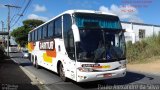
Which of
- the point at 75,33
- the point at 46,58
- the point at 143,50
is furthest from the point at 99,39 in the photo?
the point at 143,50

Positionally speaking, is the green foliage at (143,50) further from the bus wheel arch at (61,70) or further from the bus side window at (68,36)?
the bus side window at (68,36)

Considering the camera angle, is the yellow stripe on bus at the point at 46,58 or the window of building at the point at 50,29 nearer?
the window of building at the point at 50,29

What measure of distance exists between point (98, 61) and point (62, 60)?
2.68 meters

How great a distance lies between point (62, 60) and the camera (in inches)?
560

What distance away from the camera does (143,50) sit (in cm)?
3086

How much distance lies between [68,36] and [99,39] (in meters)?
1.50

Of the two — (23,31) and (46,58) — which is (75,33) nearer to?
(46,58)

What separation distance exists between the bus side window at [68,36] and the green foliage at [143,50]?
16.6m

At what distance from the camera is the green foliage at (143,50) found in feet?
97.1

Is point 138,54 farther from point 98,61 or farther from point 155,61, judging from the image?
point 98,61

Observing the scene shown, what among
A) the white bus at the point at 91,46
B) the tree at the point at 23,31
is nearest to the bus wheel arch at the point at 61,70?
the white bus at the point at 91,46

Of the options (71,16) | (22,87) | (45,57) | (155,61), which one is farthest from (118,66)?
(155,61)

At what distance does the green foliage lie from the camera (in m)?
29.6

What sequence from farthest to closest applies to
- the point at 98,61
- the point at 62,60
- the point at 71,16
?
the point at 62,60 → the point at 71,16 → the point at 98,61
